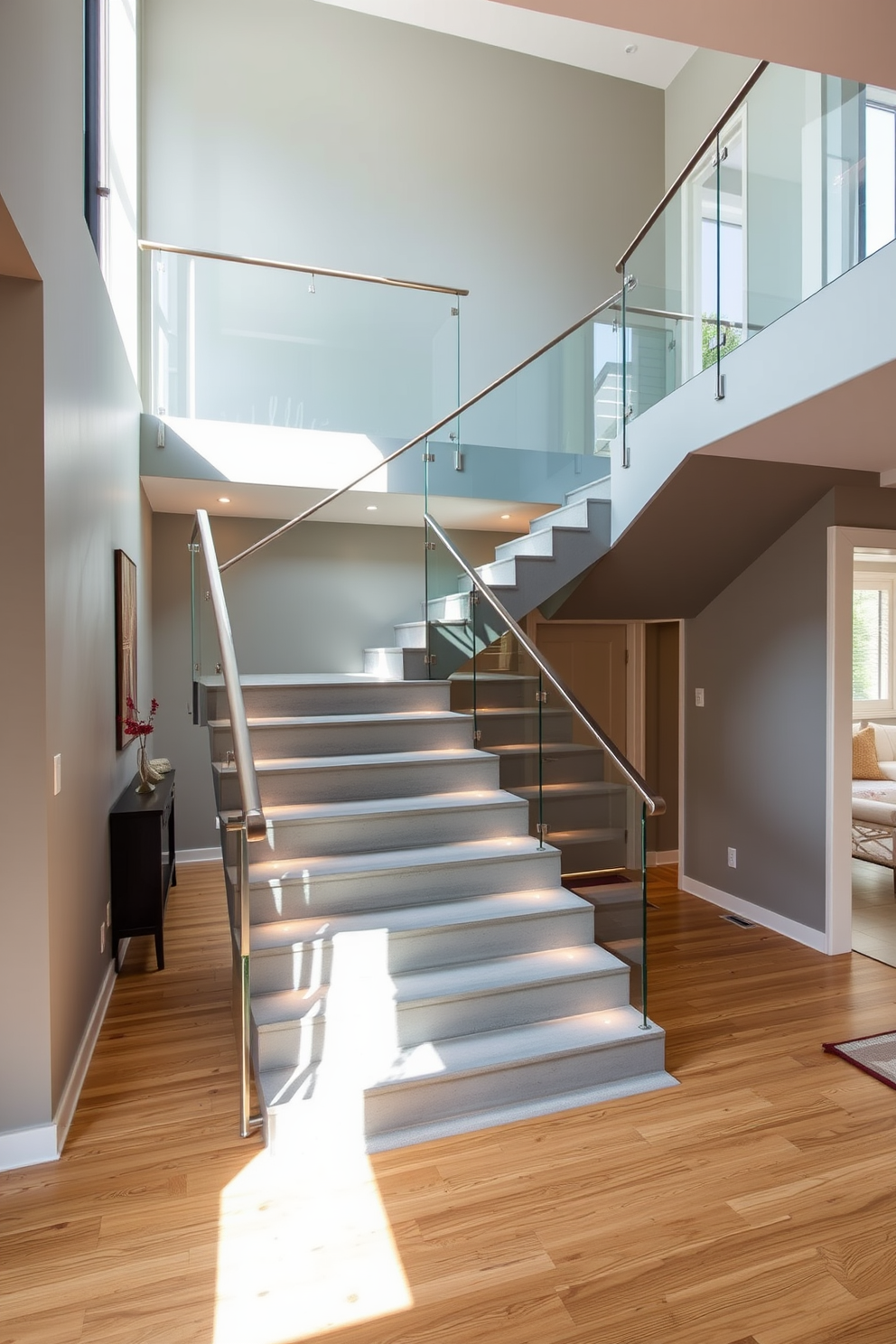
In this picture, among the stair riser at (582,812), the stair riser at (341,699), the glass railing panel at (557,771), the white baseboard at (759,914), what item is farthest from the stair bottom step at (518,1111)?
the stair riser at (341,699)

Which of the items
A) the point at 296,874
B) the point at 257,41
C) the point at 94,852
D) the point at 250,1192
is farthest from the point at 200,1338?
the point at 257,41

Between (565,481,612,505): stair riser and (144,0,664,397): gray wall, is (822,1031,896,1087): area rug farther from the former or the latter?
(144,0,664,397): gray wall

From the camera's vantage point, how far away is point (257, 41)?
6207 mm

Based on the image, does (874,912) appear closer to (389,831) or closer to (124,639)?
(389,831)

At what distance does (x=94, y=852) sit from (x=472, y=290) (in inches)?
221

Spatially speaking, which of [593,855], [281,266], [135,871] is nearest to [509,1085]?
[593,855]

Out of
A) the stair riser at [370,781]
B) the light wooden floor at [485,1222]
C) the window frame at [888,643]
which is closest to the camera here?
the light wooden floor at [485,1222]

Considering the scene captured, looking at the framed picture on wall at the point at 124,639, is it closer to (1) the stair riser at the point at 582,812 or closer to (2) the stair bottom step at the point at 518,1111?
(1) the stair riser at the point at 582,812

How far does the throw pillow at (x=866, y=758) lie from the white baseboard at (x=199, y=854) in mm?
5283

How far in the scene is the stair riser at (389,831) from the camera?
10.8 feet

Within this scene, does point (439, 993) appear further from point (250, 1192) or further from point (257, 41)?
point (257, 41)

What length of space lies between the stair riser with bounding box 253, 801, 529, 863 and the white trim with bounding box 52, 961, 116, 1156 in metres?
0.91

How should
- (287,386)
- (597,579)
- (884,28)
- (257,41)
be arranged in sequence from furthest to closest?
(257,41) → (287,386) → (597,579) → (884,28)

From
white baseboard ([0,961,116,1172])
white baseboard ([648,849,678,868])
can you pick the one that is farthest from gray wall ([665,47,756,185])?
white baseboard ([0,961,116,1172])
